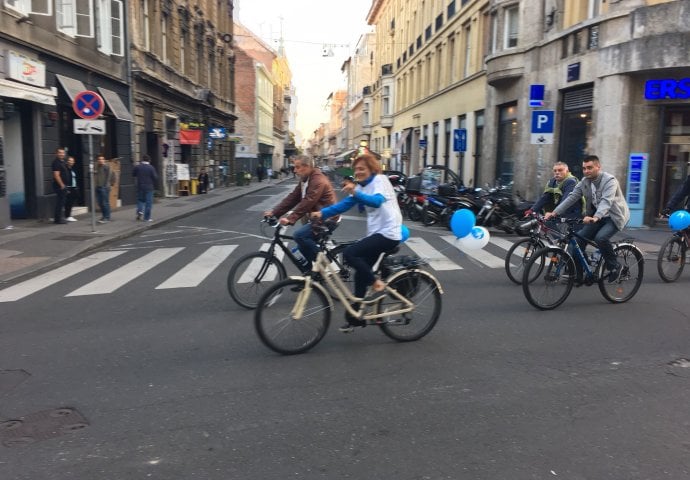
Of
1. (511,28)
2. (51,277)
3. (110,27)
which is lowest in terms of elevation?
(51,277)

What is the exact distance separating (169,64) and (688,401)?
26.0 metres

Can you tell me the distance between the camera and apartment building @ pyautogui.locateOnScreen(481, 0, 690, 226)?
1401 cm

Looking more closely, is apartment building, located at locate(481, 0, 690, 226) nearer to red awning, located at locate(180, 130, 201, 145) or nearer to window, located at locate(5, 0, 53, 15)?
window, located at locate(5, 0, 53, 15)

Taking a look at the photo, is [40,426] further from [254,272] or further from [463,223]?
[463,223]

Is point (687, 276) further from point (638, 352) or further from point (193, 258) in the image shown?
point (193, 258)

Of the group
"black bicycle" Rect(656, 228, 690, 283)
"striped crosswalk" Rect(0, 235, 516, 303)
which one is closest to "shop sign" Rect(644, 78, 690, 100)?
"striped crosswalk" Rect(0, 235, 516, 303)

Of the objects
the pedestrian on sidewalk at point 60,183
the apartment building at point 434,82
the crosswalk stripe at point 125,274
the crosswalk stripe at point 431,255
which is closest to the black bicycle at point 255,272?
the crosswalk stripe at point 125,274

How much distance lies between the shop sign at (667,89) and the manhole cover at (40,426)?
49.0 ft

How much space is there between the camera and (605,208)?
674 cm

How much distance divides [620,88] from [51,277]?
14.0 meters

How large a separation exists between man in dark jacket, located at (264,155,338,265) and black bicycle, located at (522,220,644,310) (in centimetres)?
246

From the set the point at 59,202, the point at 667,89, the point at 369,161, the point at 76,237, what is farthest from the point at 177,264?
the point at 667,89

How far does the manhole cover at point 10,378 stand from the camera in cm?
436

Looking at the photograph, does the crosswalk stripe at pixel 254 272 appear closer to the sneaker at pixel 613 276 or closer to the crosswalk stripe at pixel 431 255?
the crosswalk stripe at pixel 431 255
